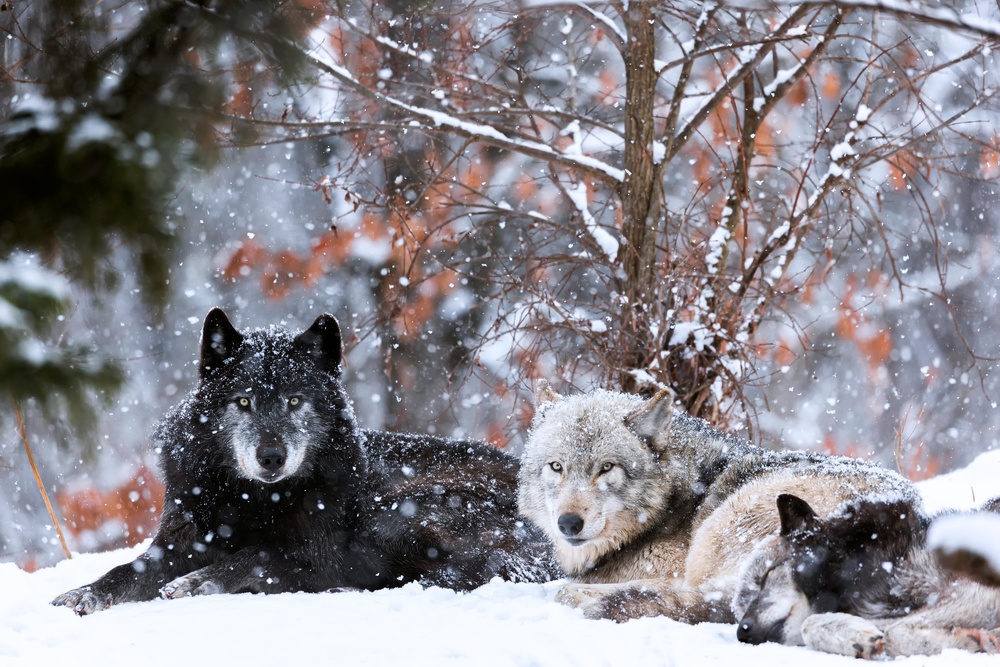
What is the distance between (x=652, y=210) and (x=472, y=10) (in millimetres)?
2122

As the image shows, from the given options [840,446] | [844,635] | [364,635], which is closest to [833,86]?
[840,446]

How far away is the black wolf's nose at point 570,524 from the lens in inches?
173

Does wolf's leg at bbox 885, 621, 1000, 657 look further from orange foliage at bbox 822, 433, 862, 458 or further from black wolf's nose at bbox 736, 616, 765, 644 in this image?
orange foliage at bbox 822, 433, 862, 458

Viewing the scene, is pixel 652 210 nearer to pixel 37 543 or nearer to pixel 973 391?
pixel 37 543

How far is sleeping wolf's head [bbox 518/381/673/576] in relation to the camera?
4719mm

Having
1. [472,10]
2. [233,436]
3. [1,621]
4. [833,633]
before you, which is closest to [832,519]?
[833,633]

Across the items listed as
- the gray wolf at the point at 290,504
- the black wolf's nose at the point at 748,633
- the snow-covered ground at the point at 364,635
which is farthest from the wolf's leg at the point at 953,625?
the gray wolf at the point at 290,504

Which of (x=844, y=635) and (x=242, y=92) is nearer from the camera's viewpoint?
(x=844, y=635)

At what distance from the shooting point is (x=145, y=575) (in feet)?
15.6

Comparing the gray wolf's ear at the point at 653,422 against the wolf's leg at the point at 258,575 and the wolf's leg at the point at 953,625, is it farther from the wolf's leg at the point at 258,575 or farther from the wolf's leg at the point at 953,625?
the wolf's leg at the point at 258,575

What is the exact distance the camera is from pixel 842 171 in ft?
21.9

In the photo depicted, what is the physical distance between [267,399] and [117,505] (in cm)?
1125

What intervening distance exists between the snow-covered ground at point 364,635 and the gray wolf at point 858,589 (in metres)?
0.13

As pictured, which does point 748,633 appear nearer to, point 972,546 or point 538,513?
point 972,546
